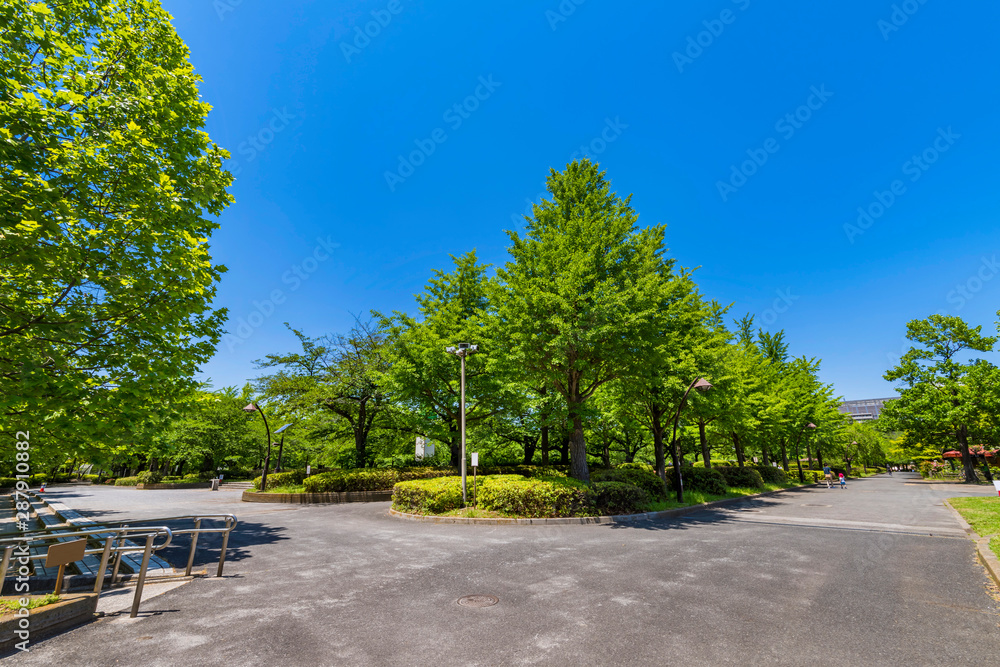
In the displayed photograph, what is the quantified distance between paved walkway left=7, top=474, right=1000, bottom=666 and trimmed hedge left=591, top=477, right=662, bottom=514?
363 centimetres

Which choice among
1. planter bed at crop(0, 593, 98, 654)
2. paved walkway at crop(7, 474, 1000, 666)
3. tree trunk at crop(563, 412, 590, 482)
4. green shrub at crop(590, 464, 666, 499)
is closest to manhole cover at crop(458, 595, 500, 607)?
paved walkway at crop(7, 474, 1000, 666)

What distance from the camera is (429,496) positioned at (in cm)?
1534

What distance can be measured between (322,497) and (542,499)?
12811 millimetres

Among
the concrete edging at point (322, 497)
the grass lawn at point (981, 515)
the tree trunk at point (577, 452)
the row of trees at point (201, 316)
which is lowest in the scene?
the grass lawn at point (981, 515)

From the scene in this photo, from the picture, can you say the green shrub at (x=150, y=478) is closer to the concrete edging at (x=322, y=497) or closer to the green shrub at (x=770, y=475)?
the concrete edging at (x=322, y=497)

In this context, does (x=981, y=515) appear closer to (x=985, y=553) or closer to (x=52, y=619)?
(x=985, y=553)

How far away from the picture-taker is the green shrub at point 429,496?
15234 millimetres

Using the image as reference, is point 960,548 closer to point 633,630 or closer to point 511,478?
point 633,630

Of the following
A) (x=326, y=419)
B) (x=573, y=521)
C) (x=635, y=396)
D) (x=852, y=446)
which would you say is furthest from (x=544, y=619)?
(x=852, y=446)

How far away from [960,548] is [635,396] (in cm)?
1173

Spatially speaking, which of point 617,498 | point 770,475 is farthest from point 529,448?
point 770,475

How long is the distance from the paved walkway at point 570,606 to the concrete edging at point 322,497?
10648 mm

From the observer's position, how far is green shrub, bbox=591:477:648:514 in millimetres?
14470

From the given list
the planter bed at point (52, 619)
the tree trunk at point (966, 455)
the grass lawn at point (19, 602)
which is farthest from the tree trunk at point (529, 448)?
the tree trunk at point (966, 455)
